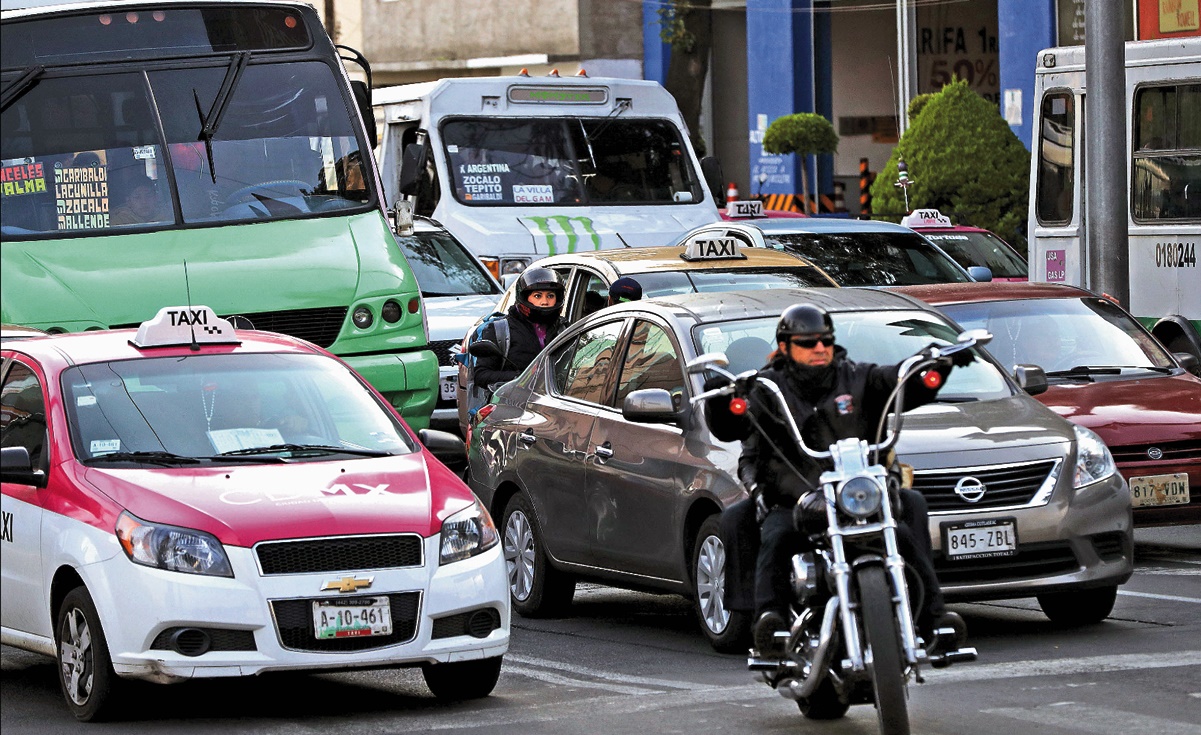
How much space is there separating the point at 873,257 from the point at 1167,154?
3166mm

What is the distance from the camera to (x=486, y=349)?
44.2 feet

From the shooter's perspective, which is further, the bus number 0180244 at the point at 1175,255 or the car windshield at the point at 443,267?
the car windshield at the point at 443,267

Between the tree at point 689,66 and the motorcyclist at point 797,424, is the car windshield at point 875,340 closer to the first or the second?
the motorcyclist at point 797,424

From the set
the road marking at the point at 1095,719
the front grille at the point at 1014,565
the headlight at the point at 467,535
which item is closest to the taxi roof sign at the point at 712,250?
the front grille at the point at 1014,565

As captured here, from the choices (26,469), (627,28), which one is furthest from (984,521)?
(627,28)

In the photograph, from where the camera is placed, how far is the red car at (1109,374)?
12.0m

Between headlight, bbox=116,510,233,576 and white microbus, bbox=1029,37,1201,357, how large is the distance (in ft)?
34.9

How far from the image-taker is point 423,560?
8500 millimetres

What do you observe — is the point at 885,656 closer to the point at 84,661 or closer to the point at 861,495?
the point at 861,495

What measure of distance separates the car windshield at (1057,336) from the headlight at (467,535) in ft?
16.3

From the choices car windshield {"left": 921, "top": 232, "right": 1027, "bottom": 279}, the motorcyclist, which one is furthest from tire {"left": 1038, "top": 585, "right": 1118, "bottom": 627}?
car windshield {"left": 921, "top": 232, "right": 1027, "bottom": 279}

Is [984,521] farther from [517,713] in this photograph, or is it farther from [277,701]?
[277,701]

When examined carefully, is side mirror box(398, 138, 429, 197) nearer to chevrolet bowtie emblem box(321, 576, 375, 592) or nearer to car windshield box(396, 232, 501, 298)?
car windshield box(396, 232, 501, 298)

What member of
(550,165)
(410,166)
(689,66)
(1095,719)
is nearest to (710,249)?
(410,166)
